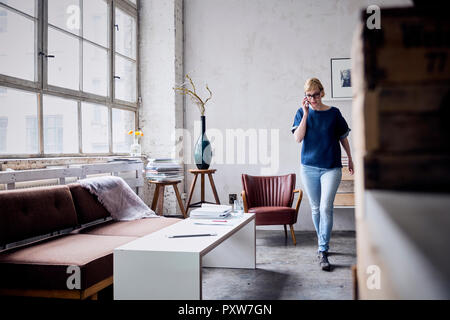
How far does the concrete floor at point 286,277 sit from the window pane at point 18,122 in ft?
6.12

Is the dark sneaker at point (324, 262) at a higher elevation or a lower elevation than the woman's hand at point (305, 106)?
lower

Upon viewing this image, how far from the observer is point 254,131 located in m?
5.16

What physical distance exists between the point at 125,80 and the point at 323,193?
123 inches

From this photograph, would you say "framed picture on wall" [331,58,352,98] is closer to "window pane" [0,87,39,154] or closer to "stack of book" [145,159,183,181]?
"stack of book" [145,159,183,181]

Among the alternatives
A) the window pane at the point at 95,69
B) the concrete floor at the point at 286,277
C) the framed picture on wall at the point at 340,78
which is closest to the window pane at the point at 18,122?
the window pane at the point at 95,69

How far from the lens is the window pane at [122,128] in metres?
4.81

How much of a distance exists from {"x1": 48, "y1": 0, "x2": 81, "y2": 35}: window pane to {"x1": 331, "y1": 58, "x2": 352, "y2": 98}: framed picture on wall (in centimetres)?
299

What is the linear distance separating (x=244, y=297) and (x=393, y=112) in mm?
2023

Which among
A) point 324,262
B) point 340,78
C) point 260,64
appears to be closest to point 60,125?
point 260,64

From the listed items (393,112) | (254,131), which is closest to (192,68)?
(254,131)

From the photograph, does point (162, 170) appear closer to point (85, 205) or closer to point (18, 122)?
point (85, 205)

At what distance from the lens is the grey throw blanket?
3287mm

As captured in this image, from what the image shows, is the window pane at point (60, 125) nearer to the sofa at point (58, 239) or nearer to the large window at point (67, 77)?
the large window at point (67, 77)
